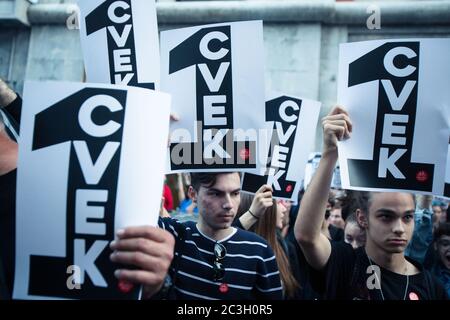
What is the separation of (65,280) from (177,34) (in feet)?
4.22

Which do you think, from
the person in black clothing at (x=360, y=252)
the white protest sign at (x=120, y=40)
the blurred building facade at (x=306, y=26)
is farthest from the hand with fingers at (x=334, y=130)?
the blurred building facade at (x=306, y=26)

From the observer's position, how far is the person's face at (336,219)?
374cm

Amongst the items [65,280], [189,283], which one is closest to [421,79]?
[189,283]

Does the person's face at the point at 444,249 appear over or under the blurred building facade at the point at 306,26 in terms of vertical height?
under

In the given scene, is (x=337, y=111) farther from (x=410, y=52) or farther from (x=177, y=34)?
(x=177, y=34)

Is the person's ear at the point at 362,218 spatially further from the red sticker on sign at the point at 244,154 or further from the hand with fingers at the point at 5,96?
the hand with fingers at the point at 5,96

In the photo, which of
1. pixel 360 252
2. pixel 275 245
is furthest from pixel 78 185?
pixel 275 245

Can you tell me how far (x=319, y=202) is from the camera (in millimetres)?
1607

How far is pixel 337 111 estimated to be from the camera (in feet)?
5.77

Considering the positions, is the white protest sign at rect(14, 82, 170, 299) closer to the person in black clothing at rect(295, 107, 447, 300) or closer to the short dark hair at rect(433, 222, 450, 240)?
→ the person in black clothing at rect(295, 107, 447, 300)

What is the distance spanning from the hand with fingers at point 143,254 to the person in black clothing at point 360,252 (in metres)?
0.79

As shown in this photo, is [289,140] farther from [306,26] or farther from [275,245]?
[306,26]

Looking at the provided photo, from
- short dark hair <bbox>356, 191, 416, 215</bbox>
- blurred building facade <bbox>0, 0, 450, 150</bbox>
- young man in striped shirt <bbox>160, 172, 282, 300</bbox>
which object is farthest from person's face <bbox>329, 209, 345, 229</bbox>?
blurred building facade <bbox>0, 0, 450, 150</bbox>

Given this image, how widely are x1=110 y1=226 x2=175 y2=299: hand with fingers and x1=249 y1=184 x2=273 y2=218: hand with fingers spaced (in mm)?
1307
